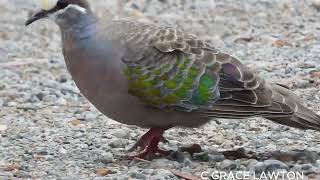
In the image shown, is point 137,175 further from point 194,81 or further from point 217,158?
point 194,81

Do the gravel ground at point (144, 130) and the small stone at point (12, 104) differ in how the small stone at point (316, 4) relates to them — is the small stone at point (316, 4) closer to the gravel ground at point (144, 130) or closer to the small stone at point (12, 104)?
the gravel ground at point (144, 130)

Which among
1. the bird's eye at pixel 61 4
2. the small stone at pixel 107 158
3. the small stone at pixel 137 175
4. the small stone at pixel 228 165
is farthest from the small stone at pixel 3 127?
the small stone at pixel 228 165

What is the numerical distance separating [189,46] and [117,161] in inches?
39.7

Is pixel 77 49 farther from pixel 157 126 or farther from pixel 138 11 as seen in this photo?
pixel 138 11

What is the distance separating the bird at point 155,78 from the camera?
6.76 meters

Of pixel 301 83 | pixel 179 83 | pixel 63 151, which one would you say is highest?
pixel 179 83

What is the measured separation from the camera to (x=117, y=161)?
699cm

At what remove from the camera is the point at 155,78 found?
6859 millimetres

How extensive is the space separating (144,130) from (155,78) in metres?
1.51

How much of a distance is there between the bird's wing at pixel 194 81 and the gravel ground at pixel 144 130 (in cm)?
36

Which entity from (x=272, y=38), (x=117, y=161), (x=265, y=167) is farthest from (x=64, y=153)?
(x=272, y=38)

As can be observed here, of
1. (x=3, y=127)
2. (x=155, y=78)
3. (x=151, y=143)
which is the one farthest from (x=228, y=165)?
(x=3, y=127)

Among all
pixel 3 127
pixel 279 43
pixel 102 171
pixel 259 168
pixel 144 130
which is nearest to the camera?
pixel 259 168

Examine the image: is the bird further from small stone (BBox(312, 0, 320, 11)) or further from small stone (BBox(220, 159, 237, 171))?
small stone (BBox(312, 0, 320, 11))
